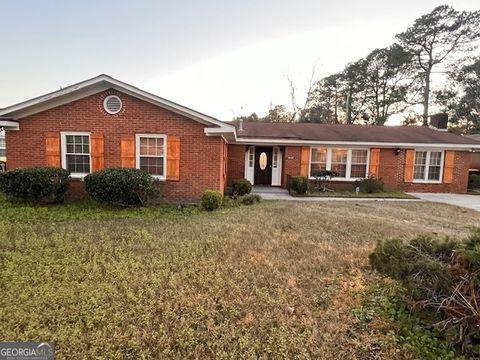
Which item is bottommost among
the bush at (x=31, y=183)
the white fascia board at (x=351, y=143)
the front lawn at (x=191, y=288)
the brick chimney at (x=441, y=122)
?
the front lawn at (x=191, y=288)

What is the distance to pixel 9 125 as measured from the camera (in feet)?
30.8

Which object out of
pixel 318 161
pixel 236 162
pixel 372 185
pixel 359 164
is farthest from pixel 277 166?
pixel 372 185

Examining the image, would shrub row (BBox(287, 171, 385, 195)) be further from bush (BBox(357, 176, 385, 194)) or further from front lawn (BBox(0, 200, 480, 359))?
front lawn (BBox(0, 200, 480, 359))

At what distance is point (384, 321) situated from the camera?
3207 mm

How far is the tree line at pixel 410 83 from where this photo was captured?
2714cm

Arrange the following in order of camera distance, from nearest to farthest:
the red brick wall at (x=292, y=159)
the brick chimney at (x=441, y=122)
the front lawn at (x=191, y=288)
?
the front lawn at (x=191, y=288) < the red brick wall at (x=292, y=159) < the brick chimney at (x=441, y=122)

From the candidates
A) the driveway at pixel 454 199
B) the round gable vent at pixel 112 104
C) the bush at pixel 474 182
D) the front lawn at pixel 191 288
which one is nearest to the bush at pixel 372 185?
the driveway at pixel 454 199

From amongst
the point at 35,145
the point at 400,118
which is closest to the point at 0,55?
the point at 35,145

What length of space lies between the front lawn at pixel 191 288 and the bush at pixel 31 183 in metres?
1.37

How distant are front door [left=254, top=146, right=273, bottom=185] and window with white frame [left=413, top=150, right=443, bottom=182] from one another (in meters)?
7.40

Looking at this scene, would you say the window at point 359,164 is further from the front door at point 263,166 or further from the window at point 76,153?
the window at point 76,153

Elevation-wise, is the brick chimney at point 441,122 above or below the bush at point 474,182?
above

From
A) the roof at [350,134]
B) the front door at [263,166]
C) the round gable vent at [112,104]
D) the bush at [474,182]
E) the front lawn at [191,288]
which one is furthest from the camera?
the bush at [474,182]

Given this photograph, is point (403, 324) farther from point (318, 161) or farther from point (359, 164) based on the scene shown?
point (359, 164)
